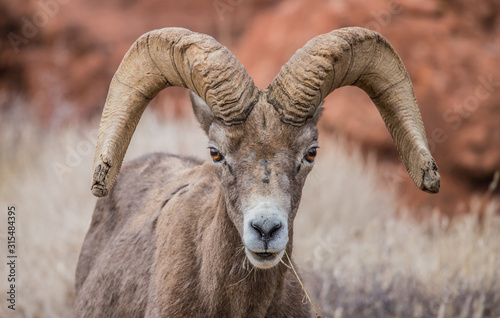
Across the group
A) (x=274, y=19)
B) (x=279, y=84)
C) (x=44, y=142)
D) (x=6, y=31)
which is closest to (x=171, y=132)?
(x=44, y=142)

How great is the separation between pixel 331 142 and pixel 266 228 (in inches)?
323

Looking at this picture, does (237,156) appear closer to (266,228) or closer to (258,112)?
(258,112)

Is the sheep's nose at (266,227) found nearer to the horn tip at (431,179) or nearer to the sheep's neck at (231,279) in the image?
the sheep's neck at (231,279)

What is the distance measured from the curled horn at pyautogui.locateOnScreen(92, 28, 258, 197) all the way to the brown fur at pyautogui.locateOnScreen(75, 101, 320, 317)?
162 mm

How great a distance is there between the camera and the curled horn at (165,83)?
11.5 feet

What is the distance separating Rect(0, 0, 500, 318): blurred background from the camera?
7.05 metres

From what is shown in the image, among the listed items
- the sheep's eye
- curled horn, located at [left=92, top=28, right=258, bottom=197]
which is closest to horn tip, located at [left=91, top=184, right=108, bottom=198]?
Answer: curled horn, located at [left=92, top=28, right=258, bottom=197]

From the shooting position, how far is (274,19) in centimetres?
1423

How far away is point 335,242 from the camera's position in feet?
26.3

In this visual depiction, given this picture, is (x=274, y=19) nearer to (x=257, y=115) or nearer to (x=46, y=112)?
(x=46, y=112)

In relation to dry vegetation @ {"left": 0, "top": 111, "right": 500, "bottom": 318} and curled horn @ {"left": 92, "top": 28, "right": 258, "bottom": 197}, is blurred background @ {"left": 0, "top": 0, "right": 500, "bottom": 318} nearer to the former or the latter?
dry vegetation @ {"left": 0, "top": 111, "right": 500, "bottom": 318}

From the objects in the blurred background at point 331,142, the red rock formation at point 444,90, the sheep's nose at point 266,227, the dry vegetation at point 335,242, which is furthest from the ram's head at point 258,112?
the red rock formation at point 444,90

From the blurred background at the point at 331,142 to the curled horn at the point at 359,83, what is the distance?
2251 millimetres

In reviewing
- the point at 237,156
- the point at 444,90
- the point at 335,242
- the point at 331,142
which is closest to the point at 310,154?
the point at 237,156
